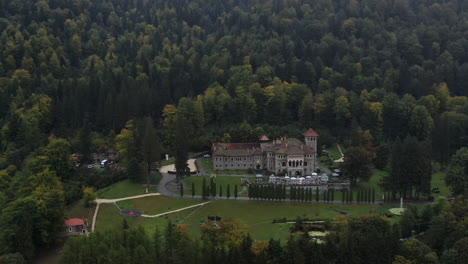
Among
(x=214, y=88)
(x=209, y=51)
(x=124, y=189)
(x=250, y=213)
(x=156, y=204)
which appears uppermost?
(x=209, y=51)

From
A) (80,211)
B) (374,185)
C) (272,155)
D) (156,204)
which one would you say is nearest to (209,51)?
(272,155)

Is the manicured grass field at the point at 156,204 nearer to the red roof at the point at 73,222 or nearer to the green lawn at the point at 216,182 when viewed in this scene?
the green lawn at the point at 216,182

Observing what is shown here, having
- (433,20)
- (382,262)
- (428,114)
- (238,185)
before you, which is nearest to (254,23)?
(433,20)

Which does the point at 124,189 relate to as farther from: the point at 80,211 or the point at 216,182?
the point at 216,182

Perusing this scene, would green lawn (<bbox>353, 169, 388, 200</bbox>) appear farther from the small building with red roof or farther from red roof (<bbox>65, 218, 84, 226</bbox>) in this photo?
red roof (<bbox>65, 218, 84, 226</bbox>)

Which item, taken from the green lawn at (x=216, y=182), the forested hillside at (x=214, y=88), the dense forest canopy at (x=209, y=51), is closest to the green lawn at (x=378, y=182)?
the forested hillside at (x=214, y=88)

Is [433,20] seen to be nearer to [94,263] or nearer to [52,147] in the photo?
[52,147]
